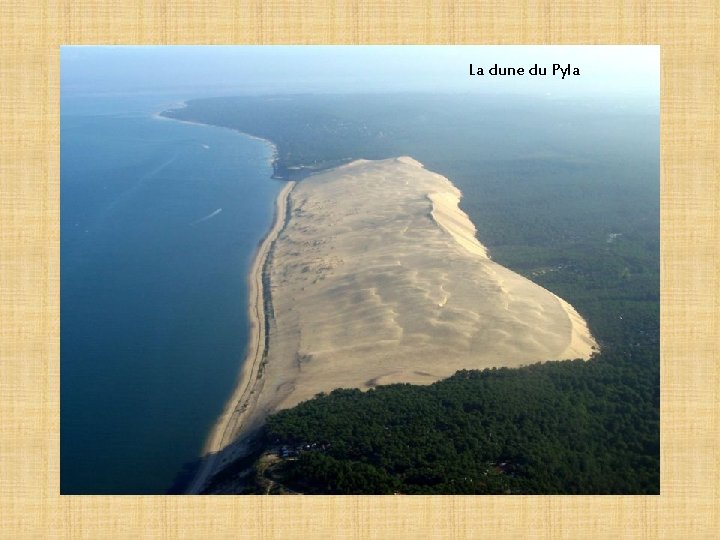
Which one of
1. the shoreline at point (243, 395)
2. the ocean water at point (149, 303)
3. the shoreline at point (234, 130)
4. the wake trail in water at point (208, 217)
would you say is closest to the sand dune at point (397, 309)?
the shoreline at point (243, 395)

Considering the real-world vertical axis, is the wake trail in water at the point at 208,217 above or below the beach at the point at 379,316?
above

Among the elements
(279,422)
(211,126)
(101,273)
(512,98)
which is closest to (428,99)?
(512,98)

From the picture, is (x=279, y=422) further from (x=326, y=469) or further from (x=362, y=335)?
(x=362, y=335)

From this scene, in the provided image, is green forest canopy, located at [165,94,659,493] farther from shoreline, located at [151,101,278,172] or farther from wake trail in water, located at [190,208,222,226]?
wake trail in water, located at [190,208,222,226]

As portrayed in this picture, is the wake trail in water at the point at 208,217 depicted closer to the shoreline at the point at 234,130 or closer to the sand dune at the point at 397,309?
the sand dune at the point at 397,309

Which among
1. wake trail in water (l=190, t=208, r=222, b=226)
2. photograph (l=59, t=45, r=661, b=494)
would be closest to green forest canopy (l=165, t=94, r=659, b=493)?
photograph (l=59, t=45, r=661, b=494)

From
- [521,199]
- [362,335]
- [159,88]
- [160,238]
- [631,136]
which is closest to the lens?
[362,335]
